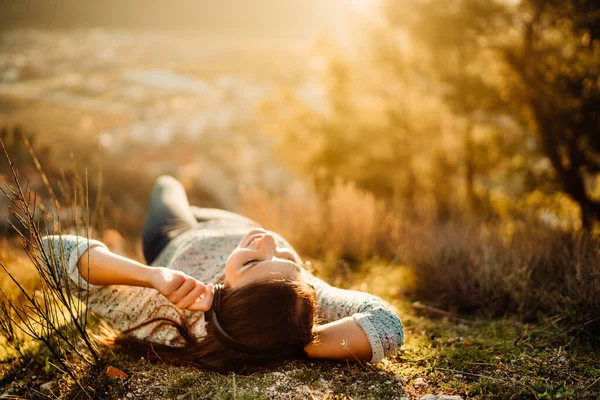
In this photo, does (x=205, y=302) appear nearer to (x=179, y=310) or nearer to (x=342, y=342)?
(x=179, y=310)

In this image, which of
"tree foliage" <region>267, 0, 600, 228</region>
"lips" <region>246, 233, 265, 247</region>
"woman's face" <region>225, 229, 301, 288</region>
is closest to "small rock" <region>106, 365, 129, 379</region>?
"woman's face" <region>225, 229, 301, 288</region>

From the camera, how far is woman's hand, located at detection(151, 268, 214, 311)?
6.16 feet

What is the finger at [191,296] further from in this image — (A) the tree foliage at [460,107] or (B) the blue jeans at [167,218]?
(A) the tree foliage at [460,107]

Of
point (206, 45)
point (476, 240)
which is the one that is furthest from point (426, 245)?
point (206, 45)

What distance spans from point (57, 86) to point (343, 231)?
36.3ft

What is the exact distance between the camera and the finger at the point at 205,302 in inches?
75.3

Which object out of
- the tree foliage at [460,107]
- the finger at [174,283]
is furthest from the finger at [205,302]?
the tree foliage at [460,107]

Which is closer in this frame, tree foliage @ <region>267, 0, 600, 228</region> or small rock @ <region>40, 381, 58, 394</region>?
small rock @ <region>40, 381, 58, 394</region>

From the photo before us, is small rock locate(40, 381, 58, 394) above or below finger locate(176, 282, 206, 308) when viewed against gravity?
below

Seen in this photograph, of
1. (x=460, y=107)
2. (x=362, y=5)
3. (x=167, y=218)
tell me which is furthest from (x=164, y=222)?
(x=362, y=5)

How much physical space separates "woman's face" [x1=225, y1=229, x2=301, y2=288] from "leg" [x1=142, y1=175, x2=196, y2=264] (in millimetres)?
1062

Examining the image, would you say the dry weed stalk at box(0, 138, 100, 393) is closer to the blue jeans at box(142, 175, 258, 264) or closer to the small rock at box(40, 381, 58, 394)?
the small rock at box(40, 381, 58, 394)

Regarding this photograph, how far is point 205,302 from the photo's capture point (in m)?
1.94

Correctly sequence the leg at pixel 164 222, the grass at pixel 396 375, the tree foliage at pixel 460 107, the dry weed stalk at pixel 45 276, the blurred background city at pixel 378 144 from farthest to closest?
the tree foliage at pixel 460 107, the leg at pixel 164 222, the blurred background city at pixel 378 144, the grass at pixel 396 375, the dry weed stalk at pixel 45 276
